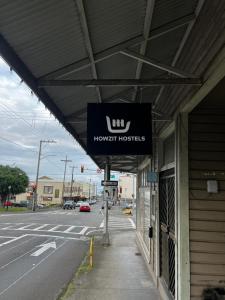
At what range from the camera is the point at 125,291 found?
31.0ft

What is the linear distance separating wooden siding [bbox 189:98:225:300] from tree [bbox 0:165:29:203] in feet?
226

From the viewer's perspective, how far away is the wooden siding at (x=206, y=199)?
6.49 metres

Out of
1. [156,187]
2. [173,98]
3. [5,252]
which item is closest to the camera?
[173,98]

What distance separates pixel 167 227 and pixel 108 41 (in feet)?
14.9

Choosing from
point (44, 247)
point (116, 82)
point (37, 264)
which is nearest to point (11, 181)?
point (44, 247)

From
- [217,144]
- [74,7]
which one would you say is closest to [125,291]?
[217,144]

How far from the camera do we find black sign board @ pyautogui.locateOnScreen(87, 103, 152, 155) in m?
6.50

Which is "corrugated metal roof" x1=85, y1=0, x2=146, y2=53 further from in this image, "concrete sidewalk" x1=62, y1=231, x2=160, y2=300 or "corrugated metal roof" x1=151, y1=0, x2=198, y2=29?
"concrete sidewalk" x1=62, y1=231, x2=160, y2=300

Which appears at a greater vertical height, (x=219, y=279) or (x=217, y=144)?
(x=217, y=144)

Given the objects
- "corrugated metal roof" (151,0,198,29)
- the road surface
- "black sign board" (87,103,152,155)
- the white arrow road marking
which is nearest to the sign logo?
"black sign board" (87,103,152,155)

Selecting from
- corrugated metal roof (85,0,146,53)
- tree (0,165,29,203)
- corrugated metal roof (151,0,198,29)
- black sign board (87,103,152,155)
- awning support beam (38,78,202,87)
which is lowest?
black sign board (87,103,152,155)

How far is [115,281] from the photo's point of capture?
1047cm

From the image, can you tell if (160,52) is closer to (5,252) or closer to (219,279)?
(219,279)

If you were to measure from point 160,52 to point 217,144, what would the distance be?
2.01 meters
